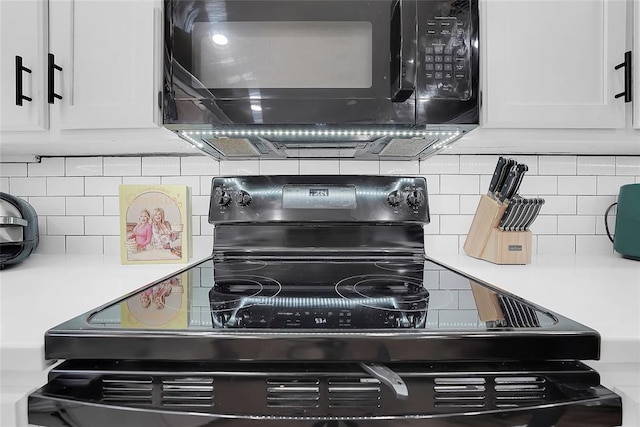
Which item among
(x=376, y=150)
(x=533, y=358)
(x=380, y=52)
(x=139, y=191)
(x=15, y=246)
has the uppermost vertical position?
(x=380, y=52)

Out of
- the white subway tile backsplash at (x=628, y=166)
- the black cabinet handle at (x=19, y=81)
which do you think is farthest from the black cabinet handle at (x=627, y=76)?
the black cabinet handle at (x=19, y=81)

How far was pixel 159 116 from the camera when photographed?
1024mm

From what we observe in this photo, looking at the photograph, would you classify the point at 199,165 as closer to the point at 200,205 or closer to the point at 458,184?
the point at 200,205

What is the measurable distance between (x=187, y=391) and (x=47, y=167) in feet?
4.07

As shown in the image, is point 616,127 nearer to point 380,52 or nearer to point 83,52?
point 380,52

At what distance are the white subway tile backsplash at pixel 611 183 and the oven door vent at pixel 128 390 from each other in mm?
1583

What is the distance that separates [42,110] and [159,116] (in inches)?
12.9

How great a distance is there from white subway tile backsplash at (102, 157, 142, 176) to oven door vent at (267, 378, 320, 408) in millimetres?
1103

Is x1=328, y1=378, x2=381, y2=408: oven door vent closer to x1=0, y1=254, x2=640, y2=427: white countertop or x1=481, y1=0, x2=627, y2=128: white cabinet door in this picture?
x1=0, y1=254, x2=640, y2=427: white countertop

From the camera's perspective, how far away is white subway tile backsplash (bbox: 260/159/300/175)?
1.41 meters

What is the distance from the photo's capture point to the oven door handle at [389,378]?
56 centimetres

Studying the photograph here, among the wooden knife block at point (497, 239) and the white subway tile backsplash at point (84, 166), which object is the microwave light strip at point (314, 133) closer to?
the wooden knife block at point (497, 239)

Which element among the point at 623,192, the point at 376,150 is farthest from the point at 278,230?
the point at 623,192

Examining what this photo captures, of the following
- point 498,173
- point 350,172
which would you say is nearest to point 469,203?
point 498,173
